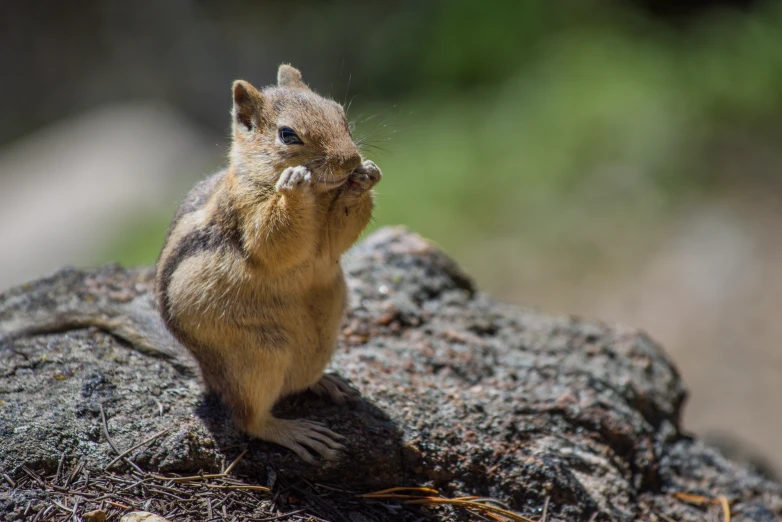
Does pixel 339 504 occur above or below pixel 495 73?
below

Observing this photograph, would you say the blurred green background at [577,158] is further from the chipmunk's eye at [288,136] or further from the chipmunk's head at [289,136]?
the chipmunk's eye at [288,136]

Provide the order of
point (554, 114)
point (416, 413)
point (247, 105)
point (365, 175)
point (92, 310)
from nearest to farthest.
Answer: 1. point (365, 175)
2. point (247, 105)
3. point (416, 413)
4. point (92, 310)
5. point (554, 114)

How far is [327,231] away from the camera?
11.8 feet

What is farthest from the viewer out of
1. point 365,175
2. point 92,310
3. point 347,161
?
point 92,310

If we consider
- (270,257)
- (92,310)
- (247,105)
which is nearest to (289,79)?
(247,105)

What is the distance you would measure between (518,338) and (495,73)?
24.6 ft

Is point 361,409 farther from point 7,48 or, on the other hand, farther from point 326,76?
point 7,48

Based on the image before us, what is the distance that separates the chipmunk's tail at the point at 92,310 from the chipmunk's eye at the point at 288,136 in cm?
119

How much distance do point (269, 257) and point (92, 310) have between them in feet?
4.15

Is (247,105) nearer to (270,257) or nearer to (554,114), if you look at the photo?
(270,257)

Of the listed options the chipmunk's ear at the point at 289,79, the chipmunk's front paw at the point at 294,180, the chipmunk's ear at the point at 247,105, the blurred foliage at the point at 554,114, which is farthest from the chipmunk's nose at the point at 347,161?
the blurred foliage at the point at 554,114

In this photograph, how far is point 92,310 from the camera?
4.08 metres

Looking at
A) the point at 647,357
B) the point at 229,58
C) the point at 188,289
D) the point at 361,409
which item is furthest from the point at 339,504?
the point at 229,58

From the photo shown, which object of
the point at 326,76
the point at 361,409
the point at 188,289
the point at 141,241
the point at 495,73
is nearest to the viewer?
the point at 188,289
